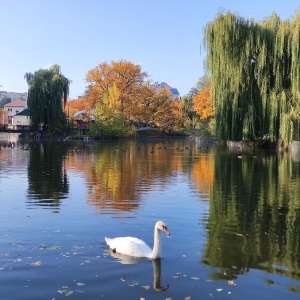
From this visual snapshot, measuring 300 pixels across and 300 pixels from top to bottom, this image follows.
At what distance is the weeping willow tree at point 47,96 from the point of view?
5609cm

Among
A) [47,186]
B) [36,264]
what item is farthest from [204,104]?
[36,264]

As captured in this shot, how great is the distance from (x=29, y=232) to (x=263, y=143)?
2804 cm

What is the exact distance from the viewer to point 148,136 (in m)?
72.6

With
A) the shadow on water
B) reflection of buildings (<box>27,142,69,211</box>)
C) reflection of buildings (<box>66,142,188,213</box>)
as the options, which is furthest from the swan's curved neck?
reflection of buildings (<box>27,142,69,211</box>)

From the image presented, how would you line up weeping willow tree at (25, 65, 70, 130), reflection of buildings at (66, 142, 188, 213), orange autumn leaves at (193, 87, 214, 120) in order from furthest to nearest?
orange autumn leaves at (193, 87, 214, 120), weeping willow tree at (25, 65, 70, 130), reflection of buildings at (66, 142, 188, 213)

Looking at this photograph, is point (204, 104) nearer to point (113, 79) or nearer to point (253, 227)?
point (113, 79)

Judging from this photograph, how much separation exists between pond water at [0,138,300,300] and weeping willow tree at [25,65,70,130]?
41.6 m

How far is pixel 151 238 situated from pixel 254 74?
952 inches

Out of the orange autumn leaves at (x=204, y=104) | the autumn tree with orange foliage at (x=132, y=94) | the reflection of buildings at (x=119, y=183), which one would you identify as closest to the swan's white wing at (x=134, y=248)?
the reflection of buildings at (x=119, y=183)

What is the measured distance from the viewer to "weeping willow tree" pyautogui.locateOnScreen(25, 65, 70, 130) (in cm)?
5609

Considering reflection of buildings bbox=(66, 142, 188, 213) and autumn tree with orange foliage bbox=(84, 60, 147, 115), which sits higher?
autumn tree with orange foliage bbox=(84, 60, 147, 115)

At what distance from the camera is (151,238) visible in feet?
27.3

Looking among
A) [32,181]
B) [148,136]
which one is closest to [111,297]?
[32,181]

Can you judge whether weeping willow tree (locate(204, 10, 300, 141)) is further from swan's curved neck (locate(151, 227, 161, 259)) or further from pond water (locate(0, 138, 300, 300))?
swan's curved neck (locate(151, 227, 161, 259))
